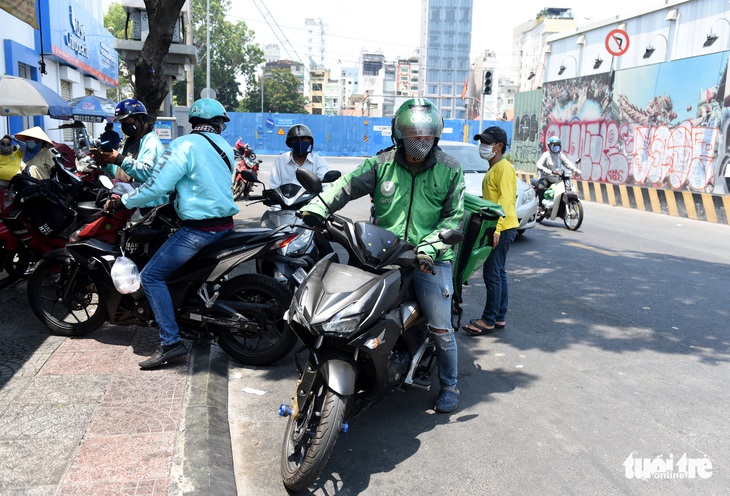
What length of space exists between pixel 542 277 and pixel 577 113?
18.5 m

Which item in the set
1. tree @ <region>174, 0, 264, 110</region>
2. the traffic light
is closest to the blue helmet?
the traffic light

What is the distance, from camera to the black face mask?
5.09 meters

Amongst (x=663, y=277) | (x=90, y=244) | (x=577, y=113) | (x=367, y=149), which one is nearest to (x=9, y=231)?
(x=90, y=244)

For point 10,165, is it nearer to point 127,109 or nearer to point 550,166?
point 127,109

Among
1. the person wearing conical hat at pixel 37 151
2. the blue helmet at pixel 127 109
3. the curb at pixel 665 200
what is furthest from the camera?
the curb at pixel 665 200

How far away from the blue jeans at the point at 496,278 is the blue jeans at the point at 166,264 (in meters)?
2.62

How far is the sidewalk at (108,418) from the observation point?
313 centimetres

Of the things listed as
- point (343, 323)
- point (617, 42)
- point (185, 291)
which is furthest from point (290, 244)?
point (617, 42)

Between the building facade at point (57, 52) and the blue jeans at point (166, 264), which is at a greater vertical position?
the building facade at point (57, 52)

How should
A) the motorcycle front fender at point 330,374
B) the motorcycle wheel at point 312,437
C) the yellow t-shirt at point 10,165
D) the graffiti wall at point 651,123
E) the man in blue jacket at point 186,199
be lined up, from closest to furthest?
the motorcycle wheel at point 312,437, the motorcycle front fender at point 330,374, the man in blue jacket at point 186,199, the yellow t-shirt at point 10,165, the graffiti wall at point 651,123

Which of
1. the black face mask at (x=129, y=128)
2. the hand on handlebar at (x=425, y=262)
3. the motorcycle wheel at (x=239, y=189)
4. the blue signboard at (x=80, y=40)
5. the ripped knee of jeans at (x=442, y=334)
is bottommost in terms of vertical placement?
the motorcycle wheel at (x=239, y=189)

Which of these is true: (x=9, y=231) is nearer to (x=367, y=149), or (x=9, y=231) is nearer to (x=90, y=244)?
(x=90, y=244)

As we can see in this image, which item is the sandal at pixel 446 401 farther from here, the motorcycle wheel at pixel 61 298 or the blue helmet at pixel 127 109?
the blue helmet at pixel 127 109

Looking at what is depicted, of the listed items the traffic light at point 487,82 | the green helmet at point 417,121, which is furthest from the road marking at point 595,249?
the traffic light at point 487,82
